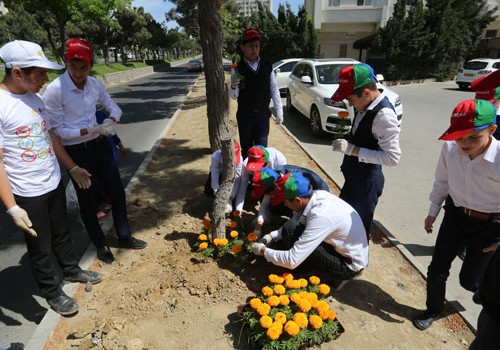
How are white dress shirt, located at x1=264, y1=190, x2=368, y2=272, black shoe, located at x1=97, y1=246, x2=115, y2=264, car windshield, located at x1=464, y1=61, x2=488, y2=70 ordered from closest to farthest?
white dress shirt, located at x1=264, y1=190, x2=368, y2=272, black shoe, located at x1=97, y1=246, x2=115, y2=264, car windshield, located at x1=464, y1=61, x2=488, y2=70

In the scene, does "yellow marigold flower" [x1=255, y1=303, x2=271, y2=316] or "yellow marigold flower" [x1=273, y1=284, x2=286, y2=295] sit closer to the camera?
"yellow marigold flower" [x1=255, y1=303, x2=271, y2=316]

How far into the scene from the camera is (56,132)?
2.79 metres

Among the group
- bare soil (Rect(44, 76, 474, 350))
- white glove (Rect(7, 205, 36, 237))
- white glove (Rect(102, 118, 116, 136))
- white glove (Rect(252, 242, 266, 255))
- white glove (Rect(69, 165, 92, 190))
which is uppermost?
white glove (Rect(102, 118, 116, 136))

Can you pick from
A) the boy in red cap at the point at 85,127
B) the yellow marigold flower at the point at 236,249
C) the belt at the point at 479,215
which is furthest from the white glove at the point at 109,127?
the belt at the point at 479,215

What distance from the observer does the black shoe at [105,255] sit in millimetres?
3351

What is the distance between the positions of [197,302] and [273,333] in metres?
0.92

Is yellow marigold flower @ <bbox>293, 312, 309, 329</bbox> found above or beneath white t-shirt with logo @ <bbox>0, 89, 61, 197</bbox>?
beneath

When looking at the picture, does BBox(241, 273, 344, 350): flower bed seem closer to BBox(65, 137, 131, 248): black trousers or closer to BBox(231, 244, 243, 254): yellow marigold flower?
BBox(231, 244, 243, 254): yellow marigold flower

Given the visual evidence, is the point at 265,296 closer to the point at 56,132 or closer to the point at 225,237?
the point at 225,237

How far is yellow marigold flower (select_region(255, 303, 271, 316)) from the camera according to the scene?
2.25 metres

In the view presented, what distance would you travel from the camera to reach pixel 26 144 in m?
2.30

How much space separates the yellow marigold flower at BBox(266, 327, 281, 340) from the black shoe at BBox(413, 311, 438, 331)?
1.22 metres

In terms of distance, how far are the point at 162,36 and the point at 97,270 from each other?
50368mm

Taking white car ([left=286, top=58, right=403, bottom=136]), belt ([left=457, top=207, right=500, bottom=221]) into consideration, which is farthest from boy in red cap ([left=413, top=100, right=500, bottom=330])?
white car ([left=286, top=58, right=403, bottom=136])
